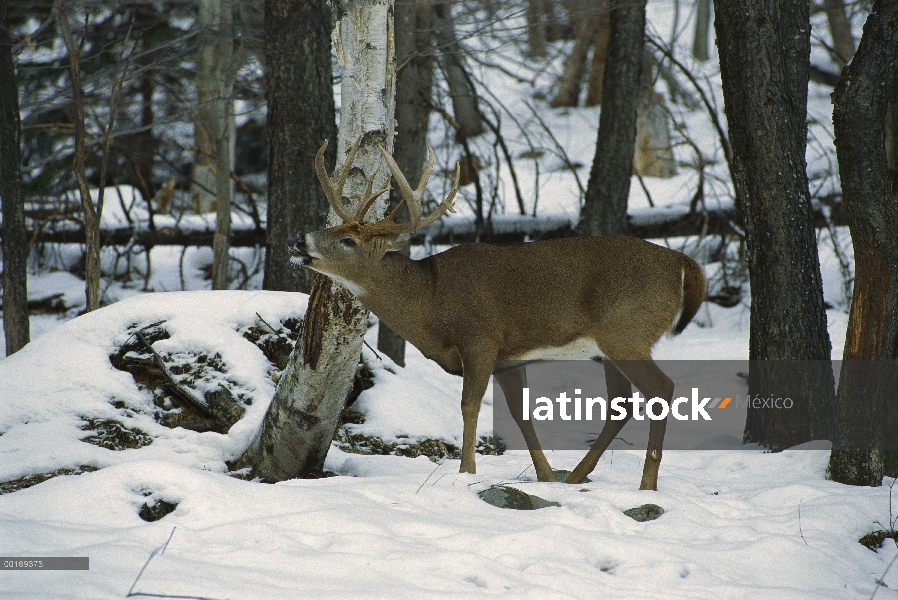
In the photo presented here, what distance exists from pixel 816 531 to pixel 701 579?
1.08m

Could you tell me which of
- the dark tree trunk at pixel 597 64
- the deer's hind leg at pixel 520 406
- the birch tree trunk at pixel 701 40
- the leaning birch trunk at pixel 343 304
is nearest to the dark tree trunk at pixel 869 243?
the deer's hind leg at pixel 520 406

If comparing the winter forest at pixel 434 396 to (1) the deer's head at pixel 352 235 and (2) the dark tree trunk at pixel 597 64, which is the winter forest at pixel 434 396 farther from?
(2) the dark tree trunk at pixel 597 64

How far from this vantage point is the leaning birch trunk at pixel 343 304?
A: 5.11 metres

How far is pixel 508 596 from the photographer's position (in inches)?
126

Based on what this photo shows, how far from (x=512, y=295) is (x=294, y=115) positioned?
313 centimetres

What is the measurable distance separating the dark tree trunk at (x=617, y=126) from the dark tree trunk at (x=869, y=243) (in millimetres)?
4283

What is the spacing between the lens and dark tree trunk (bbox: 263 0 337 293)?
7.22m

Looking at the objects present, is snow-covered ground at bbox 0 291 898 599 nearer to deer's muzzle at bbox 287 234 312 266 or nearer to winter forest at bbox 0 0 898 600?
winter forest at bbox 0 0 898 600

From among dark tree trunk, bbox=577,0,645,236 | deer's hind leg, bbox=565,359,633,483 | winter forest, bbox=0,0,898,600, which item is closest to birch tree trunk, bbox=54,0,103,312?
winter forest, bbox=0,0,898,600

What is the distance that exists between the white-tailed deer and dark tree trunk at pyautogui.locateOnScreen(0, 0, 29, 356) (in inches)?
156

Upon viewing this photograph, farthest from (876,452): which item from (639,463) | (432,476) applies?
(432,476)

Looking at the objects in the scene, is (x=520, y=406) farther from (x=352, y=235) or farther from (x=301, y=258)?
(x=301, y=258)

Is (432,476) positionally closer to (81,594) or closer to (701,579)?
(701,579)

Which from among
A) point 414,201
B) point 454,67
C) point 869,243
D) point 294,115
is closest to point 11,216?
point 294,115
